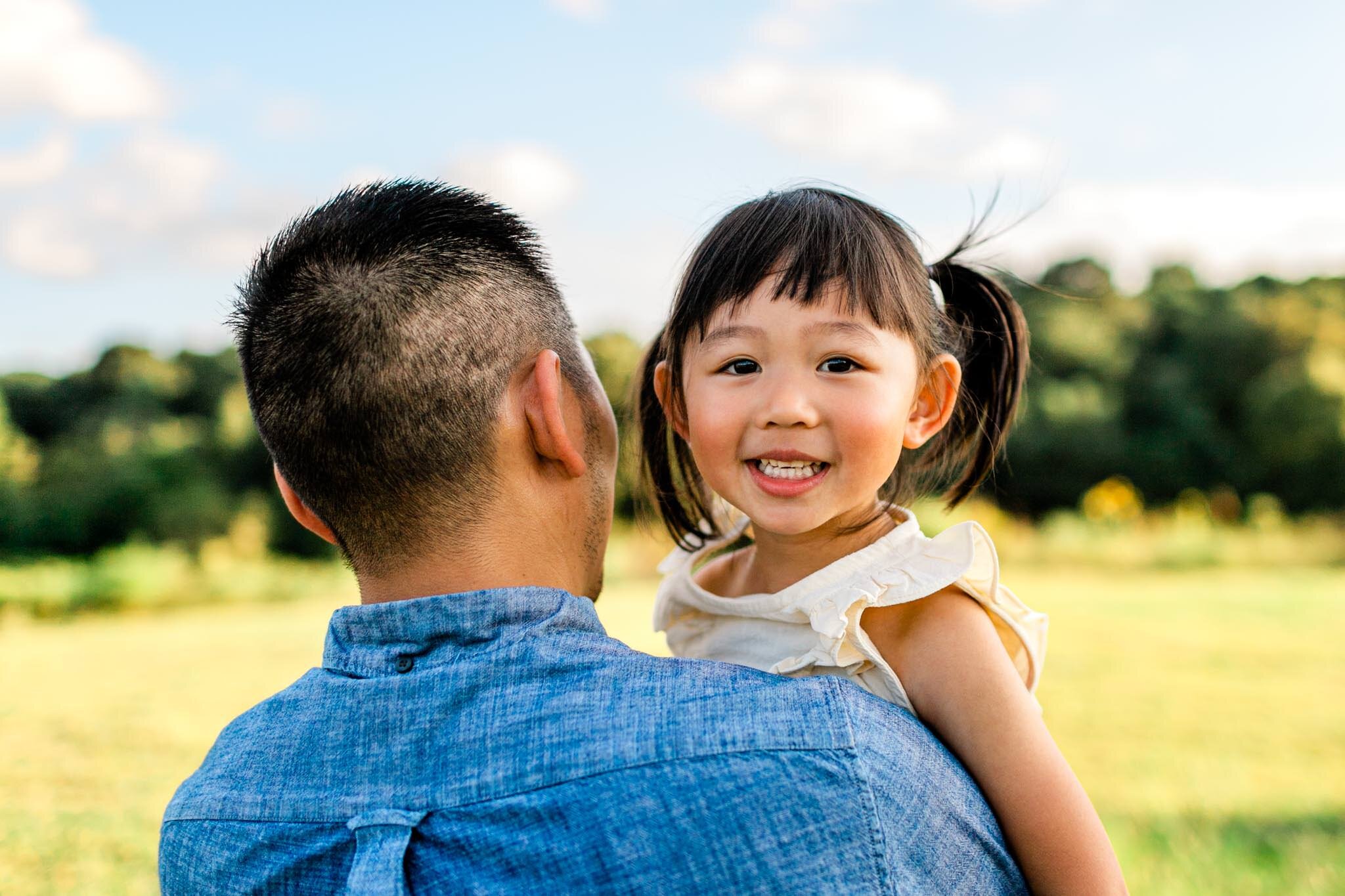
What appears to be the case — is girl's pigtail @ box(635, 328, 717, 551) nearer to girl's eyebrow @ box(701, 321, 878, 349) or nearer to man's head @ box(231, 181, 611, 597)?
girl's eyebrow @ box(701, 321, 878, 349)

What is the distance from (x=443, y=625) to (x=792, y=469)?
25.2 inches

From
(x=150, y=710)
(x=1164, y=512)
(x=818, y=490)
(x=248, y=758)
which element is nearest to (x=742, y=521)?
(x=818, y=490)

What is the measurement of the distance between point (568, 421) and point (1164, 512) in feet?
65.0

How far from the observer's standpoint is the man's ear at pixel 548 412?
1468 mm

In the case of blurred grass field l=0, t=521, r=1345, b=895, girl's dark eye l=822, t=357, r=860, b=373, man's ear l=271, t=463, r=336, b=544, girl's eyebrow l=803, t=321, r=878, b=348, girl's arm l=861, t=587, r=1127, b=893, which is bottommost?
blurred grass field l=0, t=521, r=1345, b=895

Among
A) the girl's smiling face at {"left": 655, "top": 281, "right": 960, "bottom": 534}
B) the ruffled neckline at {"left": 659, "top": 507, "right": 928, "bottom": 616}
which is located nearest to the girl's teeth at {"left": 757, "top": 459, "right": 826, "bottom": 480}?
the girl's smiling face at {"left": 655, "top": 281, "right": 960, "bottom": 534}

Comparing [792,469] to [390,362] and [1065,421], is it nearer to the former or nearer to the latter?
[390,362]

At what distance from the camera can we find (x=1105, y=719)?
6.77m

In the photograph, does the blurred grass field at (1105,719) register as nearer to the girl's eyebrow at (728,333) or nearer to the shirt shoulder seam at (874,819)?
the girl's eyebrow at (728,333)

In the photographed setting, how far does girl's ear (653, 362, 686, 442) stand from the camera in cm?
199

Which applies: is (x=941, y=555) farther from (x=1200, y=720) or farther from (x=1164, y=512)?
(x=1164, y=512)

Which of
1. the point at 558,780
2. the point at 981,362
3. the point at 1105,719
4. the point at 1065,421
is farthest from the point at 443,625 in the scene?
the point at 1065,421

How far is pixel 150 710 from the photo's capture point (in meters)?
6.96

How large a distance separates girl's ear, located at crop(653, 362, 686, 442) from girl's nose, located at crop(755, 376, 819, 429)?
330 mm
